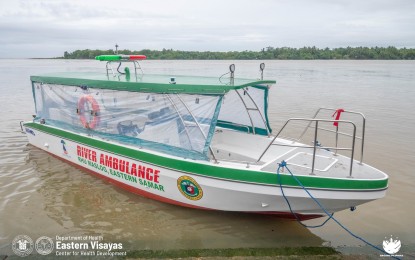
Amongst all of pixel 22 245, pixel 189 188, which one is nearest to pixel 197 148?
pixel 189 188

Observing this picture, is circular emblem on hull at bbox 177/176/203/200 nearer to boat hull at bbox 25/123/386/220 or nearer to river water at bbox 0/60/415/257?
boat hull at bbox 25/123/386/220

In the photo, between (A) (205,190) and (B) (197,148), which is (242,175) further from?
(B) (197,148)

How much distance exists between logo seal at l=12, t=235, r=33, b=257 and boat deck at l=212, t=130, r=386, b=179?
3.55 m

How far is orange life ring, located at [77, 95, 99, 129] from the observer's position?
7.56m

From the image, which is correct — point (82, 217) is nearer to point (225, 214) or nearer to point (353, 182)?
point (225, 214)

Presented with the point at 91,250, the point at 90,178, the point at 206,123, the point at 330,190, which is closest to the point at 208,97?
the point at 206,123

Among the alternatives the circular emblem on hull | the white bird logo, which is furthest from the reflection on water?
the white bird logo

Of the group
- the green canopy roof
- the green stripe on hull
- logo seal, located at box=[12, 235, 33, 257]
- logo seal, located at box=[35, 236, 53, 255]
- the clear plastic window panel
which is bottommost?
logo seal, located at box=[35, 236, 53, 255]

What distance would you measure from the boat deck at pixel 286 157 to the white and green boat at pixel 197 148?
18 millimetres

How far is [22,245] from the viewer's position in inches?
214

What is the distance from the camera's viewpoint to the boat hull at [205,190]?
5156 mm

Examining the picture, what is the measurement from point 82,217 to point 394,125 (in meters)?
12.8

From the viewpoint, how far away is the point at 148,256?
194 inches

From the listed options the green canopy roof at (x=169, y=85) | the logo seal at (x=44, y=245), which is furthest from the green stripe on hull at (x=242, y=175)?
the logo seal at (x=44, y=245)
